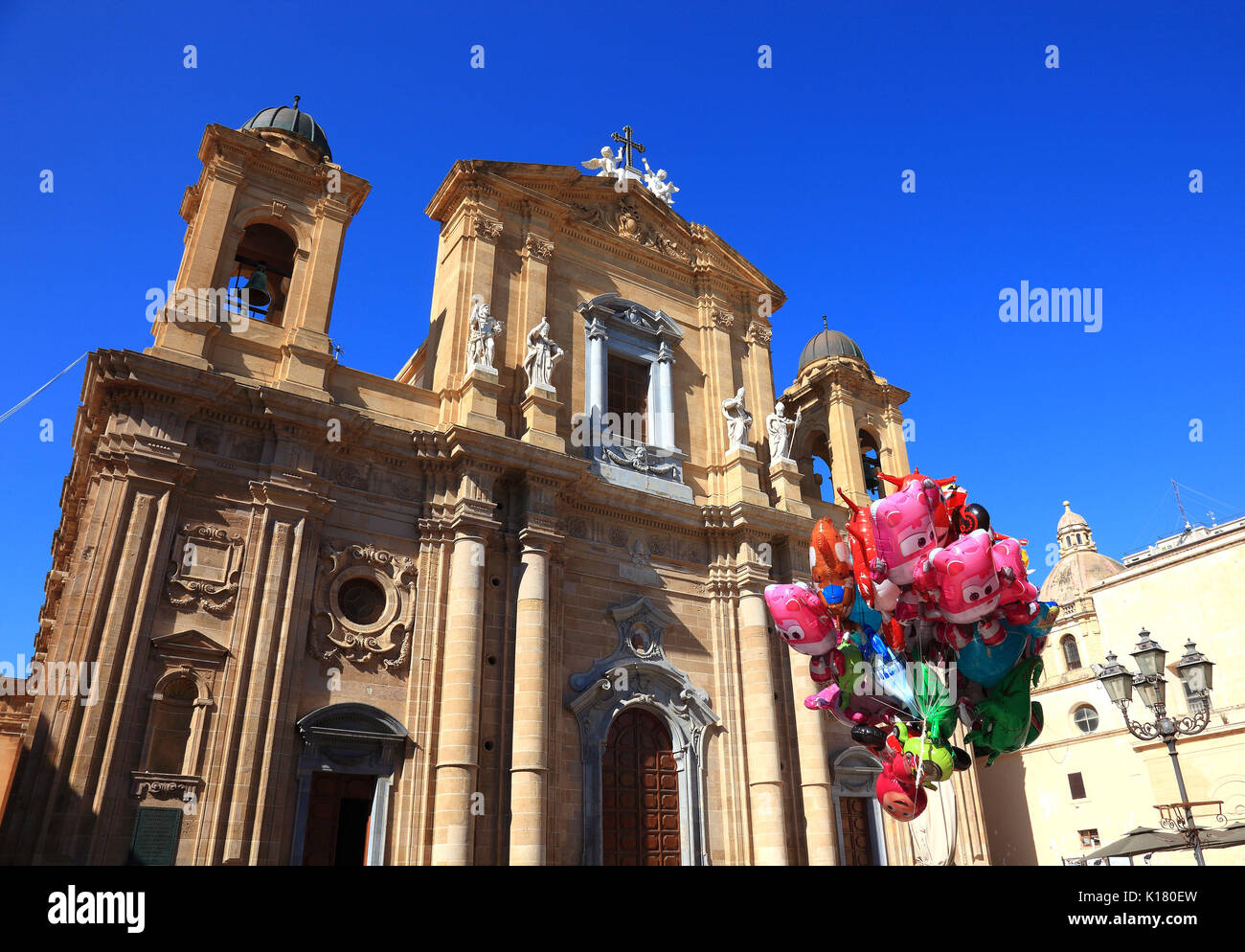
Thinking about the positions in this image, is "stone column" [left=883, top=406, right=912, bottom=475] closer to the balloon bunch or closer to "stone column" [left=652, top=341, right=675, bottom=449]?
"stone column" [left=652, top=341, right=675, bottom=449]

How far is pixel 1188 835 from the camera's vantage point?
1088 centimetres

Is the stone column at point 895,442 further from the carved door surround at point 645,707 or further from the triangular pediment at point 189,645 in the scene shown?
the triangular pediment at point 189,645

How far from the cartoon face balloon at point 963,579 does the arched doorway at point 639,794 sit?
24.2 ft

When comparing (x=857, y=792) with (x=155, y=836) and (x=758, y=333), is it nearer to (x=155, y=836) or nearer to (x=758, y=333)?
(x=758, y=333)

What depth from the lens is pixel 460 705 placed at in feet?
42.3

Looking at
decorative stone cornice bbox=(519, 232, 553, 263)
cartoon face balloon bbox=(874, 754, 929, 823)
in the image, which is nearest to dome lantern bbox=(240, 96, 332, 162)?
decorative stone cornice bbox=(519, 232, 553, 263)

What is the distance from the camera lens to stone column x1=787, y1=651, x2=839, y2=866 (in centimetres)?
1546

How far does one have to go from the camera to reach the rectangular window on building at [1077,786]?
28.2 m

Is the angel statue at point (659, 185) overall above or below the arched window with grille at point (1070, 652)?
above

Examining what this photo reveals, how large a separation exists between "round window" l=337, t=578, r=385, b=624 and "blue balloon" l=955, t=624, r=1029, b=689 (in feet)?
29.4

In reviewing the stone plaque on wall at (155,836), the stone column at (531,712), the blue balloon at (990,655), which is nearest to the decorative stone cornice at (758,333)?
the stone column at (531,712)
